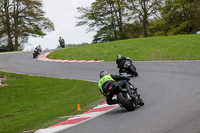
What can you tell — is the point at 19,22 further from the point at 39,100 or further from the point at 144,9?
the point at 39,100

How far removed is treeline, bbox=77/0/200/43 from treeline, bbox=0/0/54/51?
7.39 meters

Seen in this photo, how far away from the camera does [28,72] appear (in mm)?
22750

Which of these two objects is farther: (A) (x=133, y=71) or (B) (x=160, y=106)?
(A) (x=133, y=71)

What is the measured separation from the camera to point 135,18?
2117 inches

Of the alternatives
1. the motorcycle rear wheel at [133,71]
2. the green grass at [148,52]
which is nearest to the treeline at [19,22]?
the green grass at [148,52]

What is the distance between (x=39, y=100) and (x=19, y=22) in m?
42.9

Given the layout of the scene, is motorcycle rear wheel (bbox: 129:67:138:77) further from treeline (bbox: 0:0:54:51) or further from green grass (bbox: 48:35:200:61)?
treeline (bbox: 0:0:54:51)

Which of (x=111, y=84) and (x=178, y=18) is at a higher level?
(x=178, y=18)

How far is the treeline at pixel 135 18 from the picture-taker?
48.7 meters

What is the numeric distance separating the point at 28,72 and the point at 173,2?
3291 centimetres

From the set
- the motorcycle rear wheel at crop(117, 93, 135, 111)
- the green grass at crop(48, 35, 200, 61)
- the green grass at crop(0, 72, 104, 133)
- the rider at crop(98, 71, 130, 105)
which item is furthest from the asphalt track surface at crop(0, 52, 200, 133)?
the green grass at crop(48, 35, 200, 61)

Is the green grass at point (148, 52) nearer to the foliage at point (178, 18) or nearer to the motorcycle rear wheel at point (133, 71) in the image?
the motorcycle rear wheel at point (133, 71)

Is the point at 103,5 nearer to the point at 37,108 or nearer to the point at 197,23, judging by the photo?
the point at 197,23

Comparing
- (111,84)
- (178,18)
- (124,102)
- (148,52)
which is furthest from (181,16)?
(124,102)
